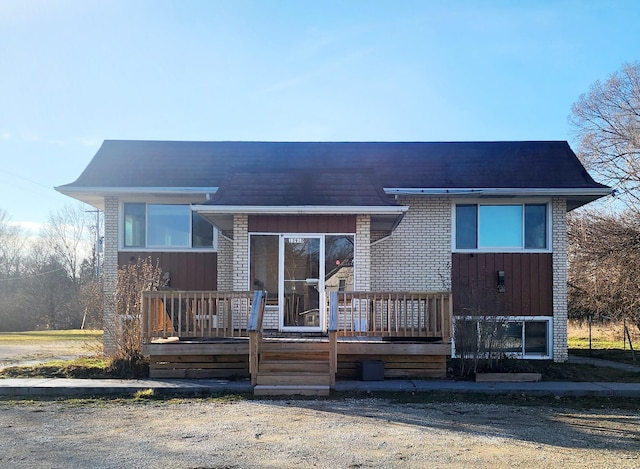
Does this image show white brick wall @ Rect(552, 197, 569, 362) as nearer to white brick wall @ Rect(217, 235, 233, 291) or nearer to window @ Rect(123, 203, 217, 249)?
white brick wall @ Rect(217, 235, 233, 291)

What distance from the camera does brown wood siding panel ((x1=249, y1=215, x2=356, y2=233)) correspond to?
1190cm

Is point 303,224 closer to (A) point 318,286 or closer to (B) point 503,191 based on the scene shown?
(A) point 318,286

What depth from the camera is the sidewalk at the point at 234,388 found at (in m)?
9.48

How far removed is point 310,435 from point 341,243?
5673mm

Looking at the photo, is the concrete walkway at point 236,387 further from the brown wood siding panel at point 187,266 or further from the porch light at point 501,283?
the brown wood siding panel at point 187,266

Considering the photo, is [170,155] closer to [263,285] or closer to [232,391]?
[263,285]

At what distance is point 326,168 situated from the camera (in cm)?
1439

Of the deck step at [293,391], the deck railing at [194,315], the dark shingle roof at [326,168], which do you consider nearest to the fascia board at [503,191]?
the dark shingle roof at [326,168]

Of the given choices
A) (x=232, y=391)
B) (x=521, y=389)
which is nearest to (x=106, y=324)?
(x=232, y=391)

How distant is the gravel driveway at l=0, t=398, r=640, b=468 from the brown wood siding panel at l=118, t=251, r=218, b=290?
5037 millimetres

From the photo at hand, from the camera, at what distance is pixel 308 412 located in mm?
8047

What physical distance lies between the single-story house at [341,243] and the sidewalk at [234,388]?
0.64 metres

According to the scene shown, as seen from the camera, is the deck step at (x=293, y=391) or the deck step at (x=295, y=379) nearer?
the deck step at (x=293, y=391)

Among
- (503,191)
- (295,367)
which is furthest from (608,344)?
(295,367)
